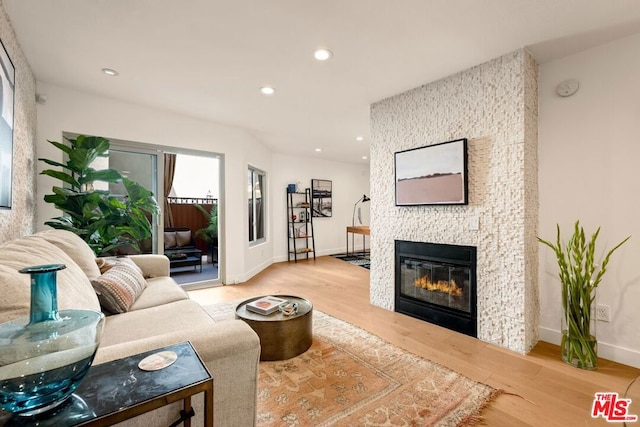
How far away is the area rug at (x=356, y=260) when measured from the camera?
19.4ft

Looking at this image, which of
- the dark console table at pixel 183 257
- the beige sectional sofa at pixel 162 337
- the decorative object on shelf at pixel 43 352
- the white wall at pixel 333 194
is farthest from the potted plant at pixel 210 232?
the decorative object on shelf at pixel 43 352

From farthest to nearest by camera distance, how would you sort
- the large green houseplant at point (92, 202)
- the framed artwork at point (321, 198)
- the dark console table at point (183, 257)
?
the framed artwork at point (321, 198), the dark console table at point (183, 257), the large green houseplant at point (92, 202)

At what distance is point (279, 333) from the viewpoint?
216 cm

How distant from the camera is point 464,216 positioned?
2.65 metres

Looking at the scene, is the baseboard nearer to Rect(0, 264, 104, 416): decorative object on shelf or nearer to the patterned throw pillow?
Rect(0, 264, 104, 416): decorative object on shelf

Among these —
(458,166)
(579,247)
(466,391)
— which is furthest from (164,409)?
(579,247)

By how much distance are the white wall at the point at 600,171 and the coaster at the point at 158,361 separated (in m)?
2.87

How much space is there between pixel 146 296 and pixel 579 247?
11.0ft

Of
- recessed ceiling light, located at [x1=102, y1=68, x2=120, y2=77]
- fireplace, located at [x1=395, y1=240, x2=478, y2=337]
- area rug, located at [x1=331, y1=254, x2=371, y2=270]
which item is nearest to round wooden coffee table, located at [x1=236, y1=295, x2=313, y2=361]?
fireplace, located at [x1=395, y1=240, x2=478, y2=337]

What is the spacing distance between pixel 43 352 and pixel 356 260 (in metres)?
5.92

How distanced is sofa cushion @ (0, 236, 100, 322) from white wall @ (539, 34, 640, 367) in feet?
10.7

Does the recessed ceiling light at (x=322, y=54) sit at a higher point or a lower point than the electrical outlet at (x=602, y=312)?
higher

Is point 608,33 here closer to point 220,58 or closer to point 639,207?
point 639,207

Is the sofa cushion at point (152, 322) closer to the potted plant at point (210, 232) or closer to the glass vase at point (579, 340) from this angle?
the glass vase at point (579, 340)
